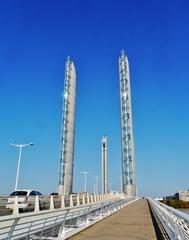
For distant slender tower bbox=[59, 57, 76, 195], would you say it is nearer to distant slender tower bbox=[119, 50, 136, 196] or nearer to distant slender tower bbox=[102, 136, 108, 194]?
distant slender tower bbox=[119, 50, 136, 196]

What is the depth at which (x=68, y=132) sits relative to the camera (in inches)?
2346

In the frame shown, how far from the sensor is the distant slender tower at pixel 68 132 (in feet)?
185

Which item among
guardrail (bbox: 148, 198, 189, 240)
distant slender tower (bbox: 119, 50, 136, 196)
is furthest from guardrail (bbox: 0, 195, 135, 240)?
distant slender tower (bbox: 119, 50, 136, 196)

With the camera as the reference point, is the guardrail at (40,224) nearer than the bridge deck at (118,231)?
Yes

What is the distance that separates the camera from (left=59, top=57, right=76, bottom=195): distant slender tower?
185ft

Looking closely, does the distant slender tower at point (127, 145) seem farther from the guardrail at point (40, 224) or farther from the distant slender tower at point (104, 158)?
the guardrail at point (40, 224)

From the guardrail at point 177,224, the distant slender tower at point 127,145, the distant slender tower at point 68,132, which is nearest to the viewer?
the guardrail at point 177,224

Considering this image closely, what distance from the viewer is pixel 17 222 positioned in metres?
5.49

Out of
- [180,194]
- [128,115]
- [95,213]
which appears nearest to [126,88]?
[128,115]

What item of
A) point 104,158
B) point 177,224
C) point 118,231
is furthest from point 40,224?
point 104,158

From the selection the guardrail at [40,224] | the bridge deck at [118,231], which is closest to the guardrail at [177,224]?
the bridge deck at [118,231]

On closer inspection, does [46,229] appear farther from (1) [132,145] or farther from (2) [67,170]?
(1) [132,145]

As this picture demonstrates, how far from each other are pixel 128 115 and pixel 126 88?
714 cm

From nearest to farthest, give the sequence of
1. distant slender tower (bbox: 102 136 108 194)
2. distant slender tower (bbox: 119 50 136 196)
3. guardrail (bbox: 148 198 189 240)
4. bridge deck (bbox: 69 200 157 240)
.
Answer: guardrail (bbox: 148 198 189 240) → bridge deck (bbox: 69 200 157 240) → distant slender tower (bbox: 119 50 136 196) → distant slender tower (bbox: 102 136 108 194)
